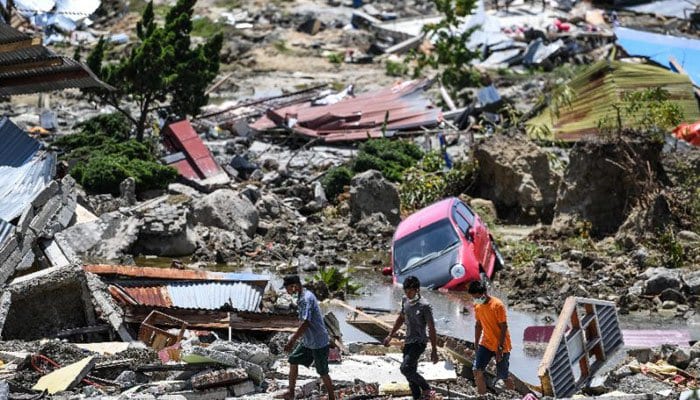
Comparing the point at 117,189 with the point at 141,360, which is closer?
the point at 141,360

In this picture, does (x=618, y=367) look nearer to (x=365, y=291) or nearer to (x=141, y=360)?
(x=141, y=360)

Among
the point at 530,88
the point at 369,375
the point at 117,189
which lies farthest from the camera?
the point at 530,88

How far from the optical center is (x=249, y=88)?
137 ft

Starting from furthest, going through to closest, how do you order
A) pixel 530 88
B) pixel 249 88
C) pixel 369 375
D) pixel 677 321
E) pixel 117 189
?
pixel 249 88 < pixel 530 88 < pixel 117 189 < pixel 677 321 < pixel 369 375

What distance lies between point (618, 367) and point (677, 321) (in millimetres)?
4025

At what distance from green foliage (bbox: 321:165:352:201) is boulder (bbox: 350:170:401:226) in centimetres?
169

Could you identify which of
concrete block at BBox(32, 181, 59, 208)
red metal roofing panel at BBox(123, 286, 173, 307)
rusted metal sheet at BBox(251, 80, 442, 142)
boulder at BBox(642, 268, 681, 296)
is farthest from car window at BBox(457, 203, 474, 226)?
rusted metal sheet at BBox(251, 80, 442, 142)

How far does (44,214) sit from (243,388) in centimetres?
516

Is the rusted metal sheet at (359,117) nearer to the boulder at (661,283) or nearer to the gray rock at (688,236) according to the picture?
the gray rock at (688,236)

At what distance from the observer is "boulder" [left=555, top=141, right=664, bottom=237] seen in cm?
2278

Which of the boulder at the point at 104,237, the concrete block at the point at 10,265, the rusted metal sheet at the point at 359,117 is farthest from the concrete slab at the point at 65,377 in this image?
the rusted metal sheet at the point at 359,117

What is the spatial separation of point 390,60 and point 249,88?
4.94 meters

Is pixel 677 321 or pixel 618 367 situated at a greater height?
pixel 618 367

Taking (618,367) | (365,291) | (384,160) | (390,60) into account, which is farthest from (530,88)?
(618,367)
